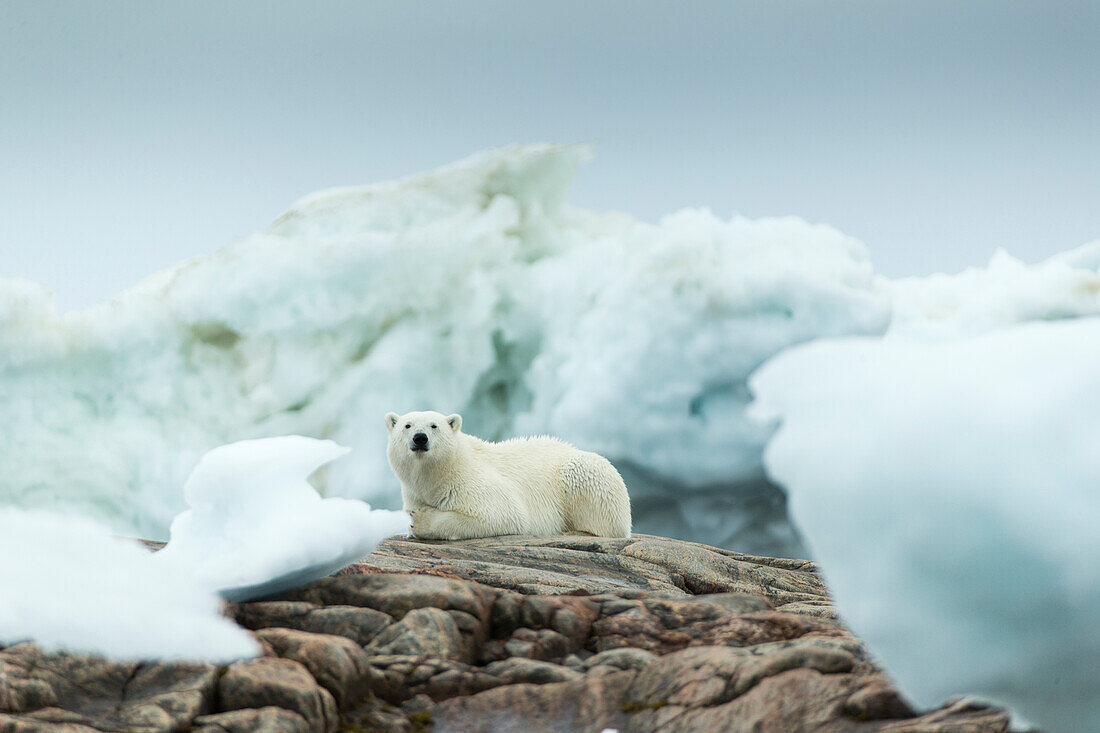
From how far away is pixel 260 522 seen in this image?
481 centimetres

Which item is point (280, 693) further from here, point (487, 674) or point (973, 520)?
point (973, 520)

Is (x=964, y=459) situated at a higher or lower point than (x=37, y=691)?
higher

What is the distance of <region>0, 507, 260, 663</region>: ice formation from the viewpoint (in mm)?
3943

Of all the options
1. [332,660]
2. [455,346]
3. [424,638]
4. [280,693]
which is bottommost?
[280,693]

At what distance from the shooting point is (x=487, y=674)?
4.06m

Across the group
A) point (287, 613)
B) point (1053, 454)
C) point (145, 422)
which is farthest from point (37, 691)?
point (145, 422)

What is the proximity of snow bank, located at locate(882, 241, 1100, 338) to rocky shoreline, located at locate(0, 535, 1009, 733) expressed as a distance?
1129 cm

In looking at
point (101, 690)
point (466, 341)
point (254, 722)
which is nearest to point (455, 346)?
point (466, 341)

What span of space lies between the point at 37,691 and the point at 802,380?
304 centimetres

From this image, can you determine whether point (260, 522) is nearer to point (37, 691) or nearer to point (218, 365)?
point (37, 691)

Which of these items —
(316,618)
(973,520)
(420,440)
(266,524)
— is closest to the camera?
(973,520)

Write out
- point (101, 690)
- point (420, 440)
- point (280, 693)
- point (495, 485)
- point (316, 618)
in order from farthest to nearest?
1. point (495, 485)
2. point (420, 440)
3. point (316, 618)
4. point (101, 690)
5. point (280, 693)

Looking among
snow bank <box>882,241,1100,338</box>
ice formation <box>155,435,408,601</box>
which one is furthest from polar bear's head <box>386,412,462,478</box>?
snow bank <box>882,241,1100,338</box>

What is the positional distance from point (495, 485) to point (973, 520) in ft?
20.0
